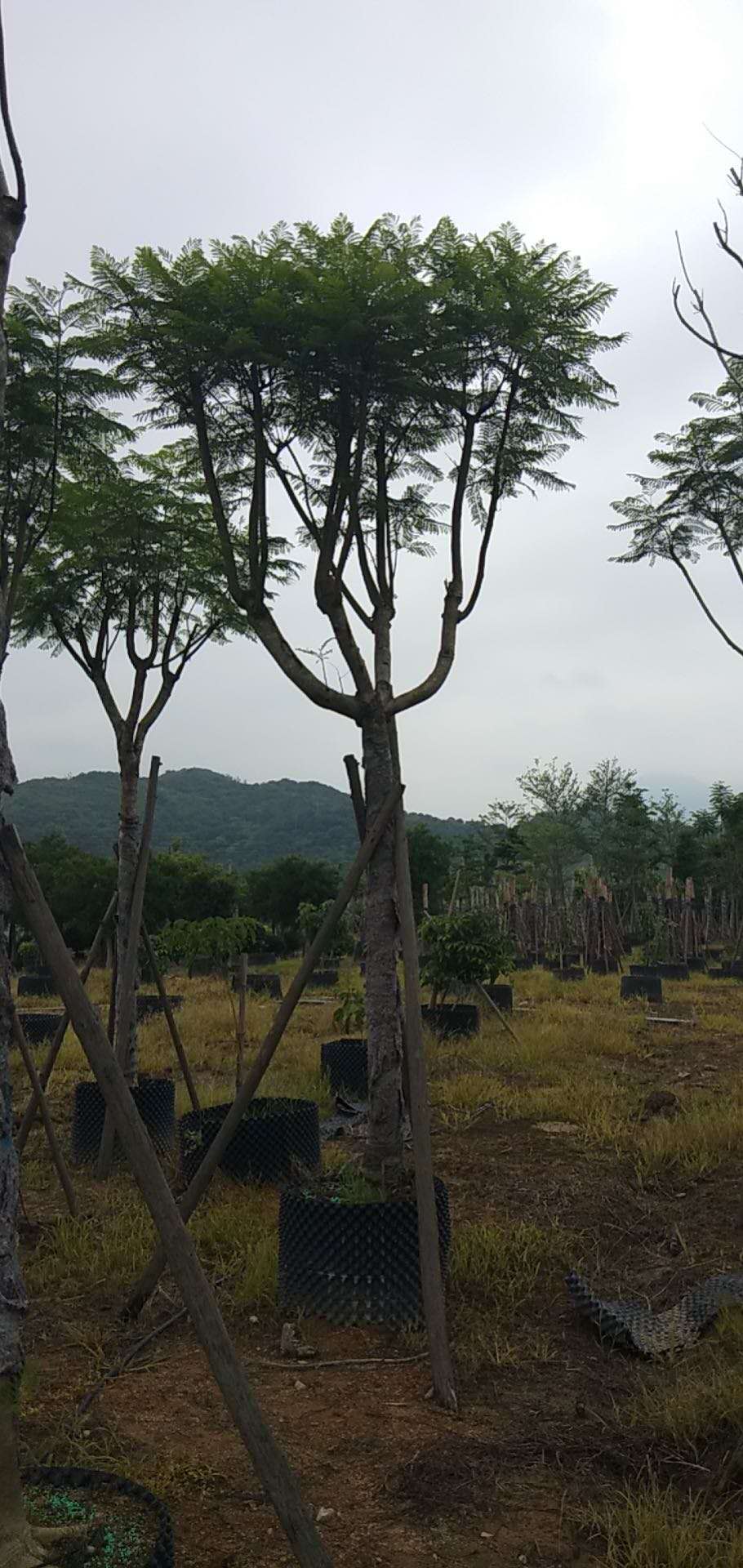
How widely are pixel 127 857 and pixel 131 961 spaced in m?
1.25

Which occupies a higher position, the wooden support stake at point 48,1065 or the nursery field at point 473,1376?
the wooden support stake at point 48,1065

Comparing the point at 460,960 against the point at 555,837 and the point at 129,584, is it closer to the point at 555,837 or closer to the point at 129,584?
the point at 129,584

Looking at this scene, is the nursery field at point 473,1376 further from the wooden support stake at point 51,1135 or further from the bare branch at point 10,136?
the bare branch at point 10,136

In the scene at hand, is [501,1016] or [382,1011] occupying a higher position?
[382,1011]

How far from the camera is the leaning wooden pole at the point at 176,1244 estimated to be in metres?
2.27

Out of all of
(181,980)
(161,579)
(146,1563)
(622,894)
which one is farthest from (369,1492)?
(622,894)

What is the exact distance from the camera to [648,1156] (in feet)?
20.9

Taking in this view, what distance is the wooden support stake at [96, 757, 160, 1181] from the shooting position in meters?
5.97

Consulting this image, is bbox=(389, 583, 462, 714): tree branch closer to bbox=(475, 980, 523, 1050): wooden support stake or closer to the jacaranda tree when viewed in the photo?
the jacaranda tree

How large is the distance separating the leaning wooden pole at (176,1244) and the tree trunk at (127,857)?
408 centimetres

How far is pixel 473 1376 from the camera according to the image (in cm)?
376

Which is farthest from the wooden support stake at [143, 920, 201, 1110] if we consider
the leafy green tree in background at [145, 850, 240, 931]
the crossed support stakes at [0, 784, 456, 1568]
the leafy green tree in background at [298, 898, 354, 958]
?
the leafy green tree in background at [145, 850, 240, 931]

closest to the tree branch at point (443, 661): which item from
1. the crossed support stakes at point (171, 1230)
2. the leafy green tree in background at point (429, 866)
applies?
the crossed support stakes at point (171, 1230)

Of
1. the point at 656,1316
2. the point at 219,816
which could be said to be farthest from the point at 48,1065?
the point at 219,816
